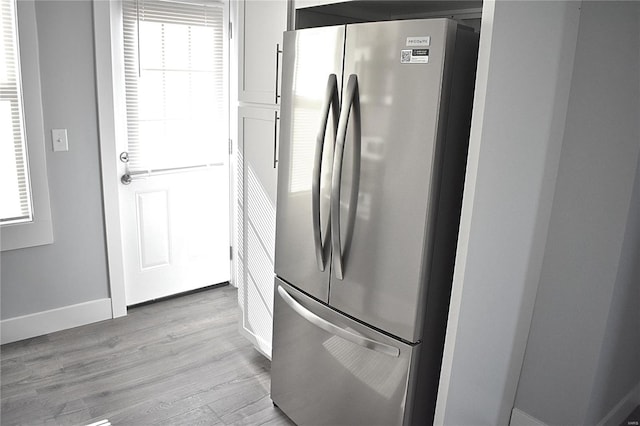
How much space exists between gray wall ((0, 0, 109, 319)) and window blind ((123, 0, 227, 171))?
27 centimetres

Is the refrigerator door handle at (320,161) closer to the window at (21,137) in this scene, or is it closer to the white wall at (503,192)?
the white wall at (503,192)

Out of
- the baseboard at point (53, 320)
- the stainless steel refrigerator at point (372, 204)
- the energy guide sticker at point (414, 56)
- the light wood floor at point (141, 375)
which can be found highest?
the energy guide sticker at point (414, 56)

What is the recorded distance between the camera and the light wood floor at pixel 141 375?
239cm

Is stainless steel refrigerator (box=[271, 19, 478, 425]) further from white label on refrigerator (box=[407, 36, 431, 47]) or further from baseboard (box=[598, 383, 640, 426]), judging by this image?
baseboard (box=[598, 383, 640, 426])

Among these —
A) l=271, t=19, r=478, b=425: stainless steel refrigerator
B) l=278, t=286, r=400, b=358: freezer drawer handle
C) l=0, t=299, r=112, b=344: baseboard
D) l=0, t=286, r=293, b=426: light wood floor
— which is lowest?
l=0, t=286, r=293, b=426: light wood floor

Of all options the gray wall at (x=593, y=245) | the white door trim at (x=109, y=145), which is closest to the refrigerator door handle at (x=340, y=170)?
the gray wall at (x=593, y=245)

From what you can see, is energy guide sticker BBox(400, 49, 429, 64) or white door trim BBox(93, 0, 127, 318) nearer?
energy guide sticker BBox(400, 49, 429, 64)

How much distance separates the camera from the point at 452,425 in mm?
1823

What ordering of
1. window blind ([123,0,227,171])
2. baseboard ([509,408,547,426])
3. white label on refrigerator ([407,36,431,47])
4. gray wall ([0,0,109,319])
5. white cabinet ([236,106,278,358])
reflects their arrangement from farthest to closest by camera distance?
window blind ([123,0,227,171]) < gray wall ([0,0,109,319]) < white cabinet ([236,106,278,358]) < baseboard ([509,408,547,426]) < white label on refrigerator ([407,36,431,47])

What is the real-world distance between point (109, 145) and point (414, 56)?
A: 215cm

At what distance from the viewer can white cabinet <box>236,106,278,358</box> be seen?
2.50 meters

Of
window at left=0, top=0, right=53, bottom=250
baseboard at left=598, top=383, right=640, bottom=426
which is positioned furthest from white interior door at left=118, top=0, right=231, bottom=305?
baseboard at left=598, top=383, right=640, bottom=426

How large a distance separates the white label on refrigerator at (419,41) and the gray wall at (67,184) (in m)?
2.10

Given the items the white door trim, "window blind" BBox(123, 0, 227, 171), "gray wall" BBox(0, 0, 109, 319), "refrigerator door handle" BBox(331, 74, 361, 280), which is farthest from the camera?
"window blind" BBox(123, 0, 227, 171)
